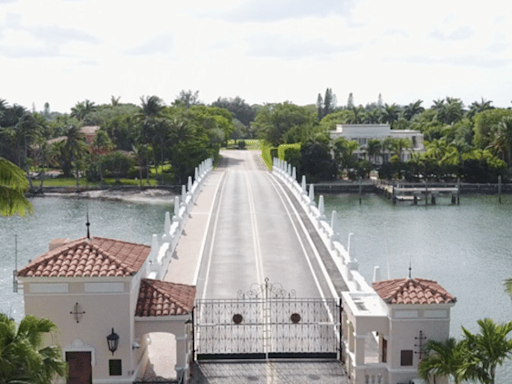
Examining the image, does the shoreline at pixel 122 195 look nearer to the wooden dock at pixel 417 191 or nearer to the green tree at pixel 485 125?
the wooden dock at pixel 417 191

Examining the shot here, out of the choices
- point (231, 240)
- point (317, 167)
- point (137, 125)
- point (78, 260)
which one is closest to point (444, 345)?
point (78, 260)

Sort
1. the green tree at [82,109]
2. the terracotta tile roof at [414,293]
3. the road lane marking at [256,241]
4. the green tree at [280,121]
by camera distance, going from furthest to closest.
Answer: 1. the green tree at [82,109]
2. the green tree at [280,121]
3. the road lane marking at [256,241]
4. the terracotta tile roof at [414,293]

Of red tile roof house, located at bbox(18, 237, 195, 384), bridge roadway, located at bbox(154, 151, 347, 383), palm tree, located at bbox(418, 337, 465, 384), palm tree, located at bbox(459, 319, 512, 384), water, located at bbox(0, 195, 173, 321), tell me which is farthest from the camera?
water, located at bbox(0, 195, 173, 321)

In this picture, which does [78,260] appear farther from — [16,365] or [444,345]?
[444,345]

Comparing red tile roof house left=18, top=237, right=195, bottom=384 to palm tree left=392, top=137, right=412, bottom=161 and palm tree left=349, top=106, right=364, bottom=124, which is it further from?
palm tree left=349, top=106, right=364, bottom=124

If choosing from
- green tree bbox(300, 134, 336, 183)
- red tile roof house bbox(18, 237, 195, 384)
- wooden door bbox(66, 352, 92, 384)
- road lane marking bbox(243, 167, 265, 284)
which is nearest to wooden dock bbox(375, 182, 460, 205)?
green tree bbox(300, 134, 336, 183)

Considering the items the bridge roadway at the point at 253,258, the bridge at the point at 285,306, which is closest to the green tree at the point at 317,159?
the bridge roadway at the point at 253,258
